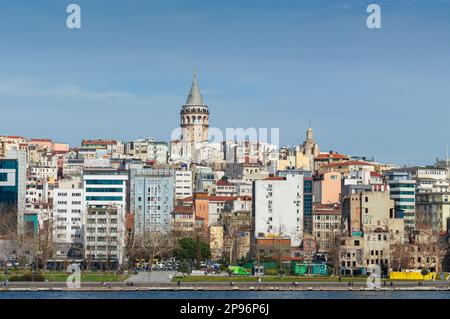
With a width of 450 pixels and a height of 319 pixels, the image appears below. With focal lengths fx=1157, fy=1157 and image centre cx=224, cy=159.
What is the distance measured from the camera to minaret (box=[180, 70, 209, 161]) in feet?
292

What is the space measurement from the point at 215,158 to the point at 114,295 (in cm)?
4981

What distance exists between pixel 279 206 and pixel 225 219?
15.3 feet

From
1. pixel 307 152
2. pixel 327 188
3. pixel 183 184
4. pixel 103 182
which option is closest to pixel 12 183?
pixel 103 182

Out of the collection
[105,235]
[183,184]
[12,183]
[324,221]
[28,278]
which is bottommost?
[28,278]

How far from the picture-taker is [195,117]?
296 feet

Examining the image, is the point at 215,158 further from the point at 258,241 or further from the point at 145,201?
the point at 258,241

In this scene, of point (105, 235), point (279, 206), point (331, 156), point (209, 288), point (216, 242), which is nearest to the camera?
point (209, 288)

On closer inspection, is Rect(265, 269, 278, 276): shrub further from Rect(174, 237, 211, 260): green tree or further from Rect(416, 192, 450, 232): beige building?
Rect(416, 192, 450, 232): beige building

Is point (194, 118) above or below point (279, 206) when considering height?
above

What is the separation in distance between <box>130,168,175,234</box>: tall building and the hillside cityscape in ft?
0.18

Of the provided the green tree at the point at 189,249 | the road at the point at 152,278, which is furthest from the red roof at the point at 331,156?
the road at the point at 152,278

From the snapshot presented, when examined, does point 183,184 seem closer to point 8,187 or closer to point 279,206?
point 8,187

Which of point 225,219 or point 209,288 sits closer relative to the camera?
point 209,288
